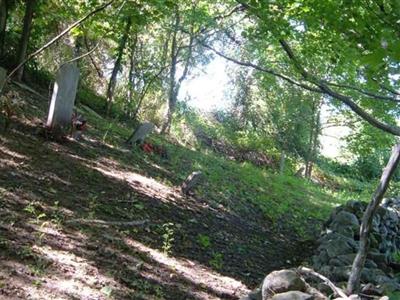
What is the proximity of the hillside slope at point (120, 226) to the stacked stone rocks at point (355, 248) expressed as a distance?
1.57 feet

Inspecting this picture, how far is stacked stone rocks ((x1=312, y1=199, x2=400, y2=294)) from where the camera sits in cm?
575

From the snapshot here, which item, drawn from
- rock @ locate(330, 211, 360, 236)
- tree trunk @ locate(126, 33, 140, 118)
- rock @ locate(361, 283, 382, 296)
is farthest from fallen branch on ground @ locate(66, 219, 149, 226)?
tree trunk @ locate(126, 33, 140, 118)

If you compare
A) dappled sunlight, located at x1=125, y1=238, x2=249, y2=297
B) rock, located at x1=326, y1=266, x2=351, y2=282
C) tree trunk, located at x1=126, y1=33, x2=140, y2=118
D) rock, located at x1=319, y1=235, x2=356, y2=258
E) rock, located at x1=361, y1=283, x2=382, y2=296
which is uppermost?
tree trunk, located at x1=126, y1=33, x2=140, y2=118

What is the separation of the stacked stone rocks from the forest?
0.03 meters

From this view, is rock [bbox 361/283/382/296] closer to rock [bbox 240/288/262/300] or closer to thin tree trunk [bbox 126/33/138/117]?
rock [bbox 240/288/262/300]

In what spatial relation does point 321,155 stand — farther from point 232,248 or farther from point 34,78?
point 232,248

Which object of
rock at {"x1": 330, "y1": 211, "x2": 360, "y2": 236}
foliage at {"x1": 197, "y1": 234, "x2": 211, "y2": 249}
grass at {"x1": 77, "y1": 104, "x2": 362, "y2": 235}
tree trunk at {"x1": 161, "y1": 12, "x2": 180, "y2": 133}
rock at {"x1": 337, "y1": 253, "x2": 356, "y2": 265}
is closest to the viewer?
foliage at {"x1": 197, "y1": 234, "x2": 211, "y2": 249}

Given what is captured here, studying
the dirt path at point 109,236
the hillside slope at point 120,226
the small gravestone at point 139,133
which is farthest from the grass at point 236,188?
the dirt path at point 109,236

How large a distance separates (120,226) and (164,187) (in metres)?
2.46

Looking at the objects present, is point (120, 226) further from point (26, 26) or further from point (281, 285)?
point (26, 26)

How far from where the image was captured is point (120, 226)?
5.27 m

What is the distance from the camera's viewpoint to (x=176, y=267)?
4.79 meters

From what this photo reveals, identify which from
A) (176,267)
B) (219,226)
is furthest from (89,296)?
(219,226)

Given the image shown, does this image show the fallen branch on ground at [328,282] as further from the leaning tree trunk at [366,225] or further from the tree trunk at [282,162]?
the tree trunk at [282,162]
